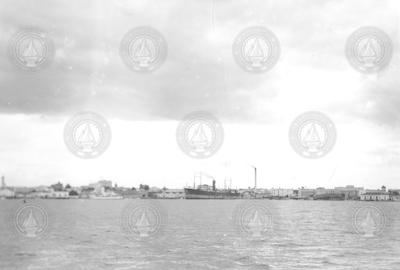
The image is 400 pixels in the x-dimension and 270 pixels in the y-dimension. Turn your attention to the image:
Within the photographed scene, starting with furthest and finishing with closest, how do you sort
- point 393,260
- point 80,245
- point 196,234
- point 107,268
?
point 196,234 < point 80,245 < point 393,260 < point 107,268

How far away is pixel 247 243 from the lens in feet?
204

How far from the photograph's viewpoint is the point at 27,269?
44312 mm

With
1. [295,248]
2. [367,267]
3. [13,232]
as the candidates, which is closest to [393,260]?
[367,267]

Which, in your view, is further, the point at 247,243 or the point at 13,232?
the point at 13,232

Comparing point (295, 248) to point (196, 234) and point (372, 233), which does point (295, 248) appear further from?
point (372, 233)

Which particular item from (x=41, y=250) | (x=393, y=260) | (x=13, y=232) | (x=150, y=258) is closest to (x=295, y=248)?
(x=393, y=260)

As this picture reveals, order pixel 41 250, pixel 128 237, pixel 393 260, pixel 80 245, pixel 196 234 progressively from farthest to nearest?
pixel 196 234 < pixel 128 237 < pixel 80 245 < pixel 41 250 < pixel 393 260

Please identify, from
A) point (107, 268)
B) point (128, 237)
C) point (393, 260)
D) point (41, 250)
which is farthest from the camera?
point (128, 237)

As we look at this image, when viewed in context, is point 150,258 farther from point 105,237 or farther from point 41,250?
point 105,237

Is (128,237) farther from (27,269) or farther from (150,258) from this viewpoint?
(27,269)

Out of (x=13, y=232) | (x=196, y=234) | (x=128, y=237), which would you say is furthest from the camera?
(x=13, y=232)

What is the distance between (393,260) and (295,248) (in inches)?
416

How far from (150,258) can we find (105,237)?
20.0m

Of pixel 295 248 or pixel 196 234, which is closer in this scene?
pixel 295 248
